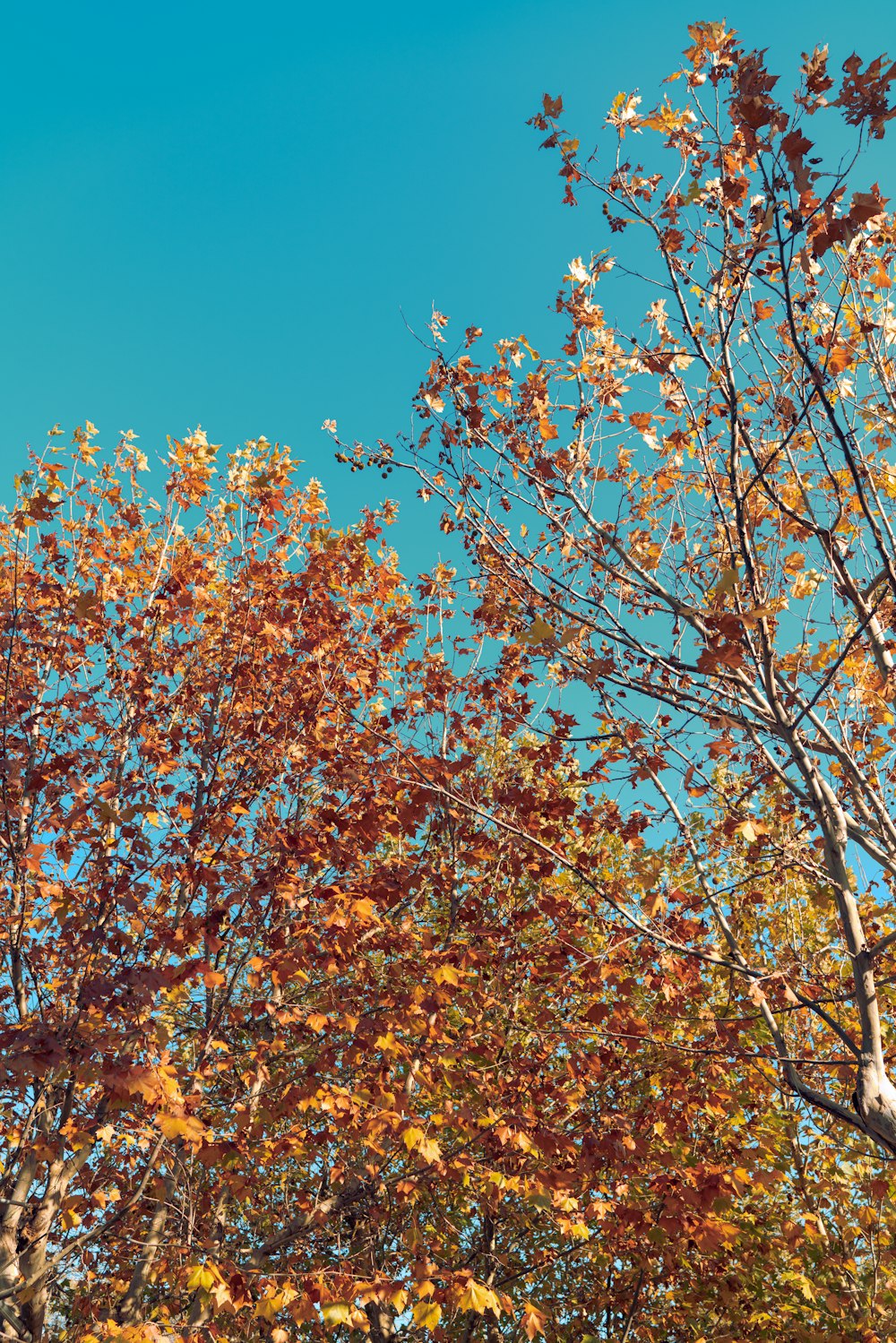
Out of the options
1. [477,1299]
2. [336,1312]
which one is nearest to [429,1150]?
[477,1299]

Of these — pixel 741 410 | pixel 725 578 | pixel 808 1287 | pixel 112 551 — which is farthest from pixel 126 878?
pixel 808 1287

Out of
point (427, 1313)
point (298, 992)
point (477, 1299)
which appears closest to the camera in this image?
point (477, 1299)

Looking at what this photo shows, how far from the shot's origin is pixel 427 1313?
14.9ft

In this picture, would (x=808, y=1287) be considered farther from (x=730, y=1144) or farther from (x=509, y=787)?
(x=509, y=787)

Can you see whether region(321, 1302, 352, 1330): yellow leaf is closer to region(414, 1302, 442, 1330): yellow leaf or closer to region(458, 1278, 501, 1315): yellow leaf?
region(414, 1302, 442, 1330): yellow leaf

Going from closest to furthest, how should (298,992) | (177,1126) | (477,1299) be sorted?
(177,1126)
(477,1299)
(298,992)

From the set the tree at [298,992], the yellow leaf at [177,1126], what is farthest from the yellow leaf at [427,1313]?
the yellow leaf at [177,1126]

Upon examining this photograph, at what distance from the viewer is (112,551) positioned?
287 inches

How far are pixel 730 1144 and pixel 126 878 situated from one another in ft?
17.6

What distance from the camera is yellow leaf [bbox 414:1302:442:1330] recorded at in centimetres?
449

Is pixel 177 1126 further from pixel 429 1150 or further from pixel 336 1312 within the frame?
pixel 429 1150

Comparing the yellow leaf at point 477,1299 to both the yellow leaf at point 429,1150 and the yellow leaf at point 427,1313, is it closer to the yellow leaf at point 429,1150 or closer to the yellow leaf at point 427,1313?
the yellow leaf at point 427,1313

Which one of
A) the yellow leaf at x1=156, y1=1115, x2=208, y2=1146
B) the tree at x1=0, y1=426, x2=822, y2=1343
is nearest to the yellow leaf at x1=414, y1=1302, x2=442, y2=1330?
the tree at x1=0, y1=426, x2=822, y2=1343

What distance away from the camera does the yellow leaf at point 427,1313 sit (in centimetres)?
449
